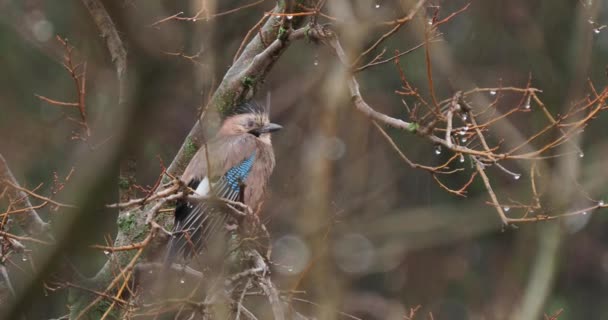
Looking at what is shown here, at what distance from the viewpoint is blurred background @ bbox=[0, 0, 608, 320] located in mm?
7402

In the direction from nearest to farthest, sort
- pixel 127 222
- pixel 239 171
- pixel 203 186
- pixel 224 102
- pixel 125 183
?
pixel 125 183, pixel 127 222, pixel 224 102, pixel 203 186, pixel 239 171

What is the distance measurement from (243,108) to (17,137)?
10.7ft

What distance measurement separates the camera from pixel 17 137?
10711 mm

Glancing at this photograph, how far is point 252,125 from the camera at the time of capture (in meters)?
8.93

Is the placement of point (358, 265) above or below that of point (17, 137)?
below

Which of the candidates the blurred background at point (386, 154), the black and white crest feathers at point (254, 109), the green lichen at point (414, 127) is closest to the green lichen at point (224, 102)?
the blurred background at point (386, 154)

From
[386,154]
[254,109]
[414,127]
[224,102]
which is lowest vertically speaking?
[386,154]

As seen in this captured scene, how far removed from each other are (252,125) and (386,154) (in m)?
4.25

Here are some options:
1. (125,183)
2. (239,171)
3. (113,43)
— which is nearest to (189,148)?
(125,183)

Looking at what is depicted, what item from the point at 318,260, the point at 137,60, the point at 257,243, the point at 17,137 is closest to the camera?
the point at 137,60

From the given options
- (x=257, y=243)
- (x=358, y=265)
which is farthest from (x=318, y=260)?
(x=358, y=265)

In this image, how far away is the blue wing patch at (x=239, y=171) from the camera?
798 cm

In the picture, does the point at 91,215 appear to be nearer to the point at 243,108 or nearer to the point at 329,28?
the point at 329,28

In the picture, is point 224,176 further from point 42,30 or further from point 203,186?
point 42,30
